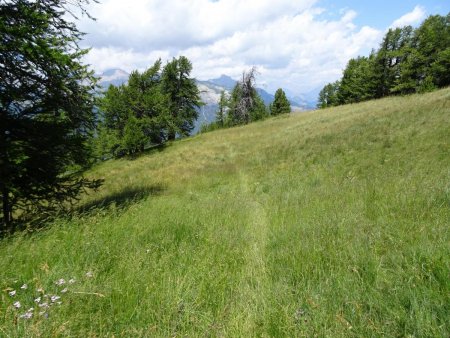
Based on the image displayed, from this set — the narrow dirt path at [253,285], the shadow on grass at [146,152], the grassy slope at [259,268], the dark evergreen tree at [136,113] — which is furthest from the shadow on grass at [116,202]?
the dark evergreen tree at [136,113]

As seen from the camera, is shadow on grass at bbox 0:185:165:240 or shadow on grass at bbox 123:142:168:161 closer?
shadow on grass at bbox 0:185:165:240

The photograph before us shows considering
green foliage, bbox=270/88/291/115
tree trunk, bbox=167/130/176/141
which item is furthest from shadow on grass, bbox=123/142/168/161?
green foliage, bbox=270/88/291/115

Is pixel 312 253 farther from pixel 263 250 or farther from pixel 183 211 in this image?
pixel 183 211

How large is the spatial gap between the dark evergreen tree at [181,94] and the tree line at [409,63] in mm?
29093

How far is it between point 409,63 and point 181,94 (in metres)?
32.6

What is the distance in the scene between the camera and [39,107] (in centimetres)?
763

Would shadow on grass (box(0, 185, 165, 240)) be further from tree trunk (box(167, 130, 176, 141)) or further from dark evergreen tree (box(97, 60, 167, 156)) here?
tree trunk (box(167, 130, 176, 141))

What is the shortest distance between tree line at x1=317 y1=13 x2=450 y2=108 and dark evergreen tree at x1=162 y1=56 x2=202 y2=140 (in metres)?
29.1

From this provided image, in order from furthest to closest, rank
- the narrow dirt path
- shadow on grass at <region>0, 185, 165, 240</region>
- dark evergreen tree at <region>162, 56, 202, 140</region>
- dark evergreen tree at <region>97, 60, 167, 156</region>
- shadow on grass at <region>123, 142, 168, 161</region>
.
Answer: dark evergreen tree at <region>162, 56, 202, 140</region>, shadow on grass at <region>123, 142, 168, 161</region>, dark evergreen tree at <region>97, 60, 167, 156</region>, shadow on grass at <region>0, 185, 165, 240</region>, the narrow dirt path

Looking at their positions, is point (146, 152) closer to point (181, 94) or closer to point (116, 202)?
point (181, 94)

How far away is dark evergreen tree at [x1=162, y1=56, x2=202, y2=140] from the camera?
132 ft

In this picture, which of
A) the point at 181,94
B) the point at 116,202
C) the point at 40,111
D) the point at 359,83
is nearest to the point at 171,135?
the point at 181,94

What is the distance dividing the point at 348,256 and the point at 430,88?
117ft

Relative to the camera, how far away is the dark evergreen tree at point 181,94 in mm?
40281
